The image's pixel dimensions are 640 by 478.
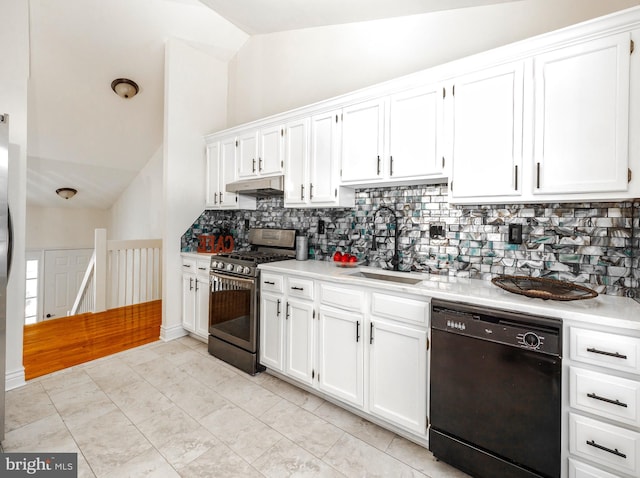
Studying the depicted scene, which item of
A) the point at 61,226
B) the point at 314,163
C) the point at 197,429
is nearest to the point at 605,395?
the point at 197,429

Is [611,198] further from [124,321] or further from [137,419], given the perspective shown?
[124,321]

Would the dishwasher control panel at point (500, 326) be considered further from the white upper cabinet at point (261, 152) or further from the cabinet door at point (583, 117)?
the white upper cabinet at point (261, 152)

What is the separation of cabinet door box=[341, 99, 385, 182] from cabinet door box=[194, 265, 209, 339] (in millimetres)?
1991

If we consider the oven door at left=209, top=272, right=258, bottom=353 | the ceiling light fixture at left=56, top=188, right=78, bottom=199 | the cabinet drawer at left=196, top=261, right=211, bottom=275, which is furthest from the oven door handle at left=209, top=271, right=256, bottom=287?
the ceiling light fixture at left=56, top=188, right=78, bottom=199

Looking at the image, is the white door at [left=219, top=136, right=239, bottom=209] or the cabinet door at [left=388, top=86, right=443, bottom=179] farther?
the white door at [left=219, top=136, right=239, bottom=209]

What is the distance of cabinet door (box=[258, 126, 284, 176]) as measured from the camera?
3094 mm

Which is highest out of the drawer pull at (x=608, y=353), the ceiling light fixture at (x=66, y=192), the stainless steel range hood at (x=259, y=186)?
the ceiling light fixture at (x=66, y=192)

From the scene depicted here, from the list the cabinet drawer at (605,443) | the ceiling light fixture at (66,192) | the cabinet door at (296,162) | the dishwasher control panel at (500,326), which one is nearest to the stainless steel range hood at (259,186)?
the cabinet door at (296,162)

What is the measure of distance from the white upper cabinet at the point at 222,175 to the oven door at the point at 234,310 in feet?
3.30

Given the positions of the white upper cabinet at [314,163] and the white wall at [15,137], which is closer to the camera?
the white wall at [15,137]

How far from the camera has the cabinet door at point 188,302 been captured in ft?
11.6

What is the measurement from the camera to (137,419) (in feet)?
7.04

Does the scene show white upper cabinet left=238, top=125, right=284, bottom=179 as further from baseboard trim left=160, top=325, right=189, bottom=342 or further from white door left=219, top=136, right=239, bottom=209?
baseboard trim left=160, top=325, right=189, bottom=342

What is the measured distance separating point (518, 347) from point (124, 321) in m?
4.51
